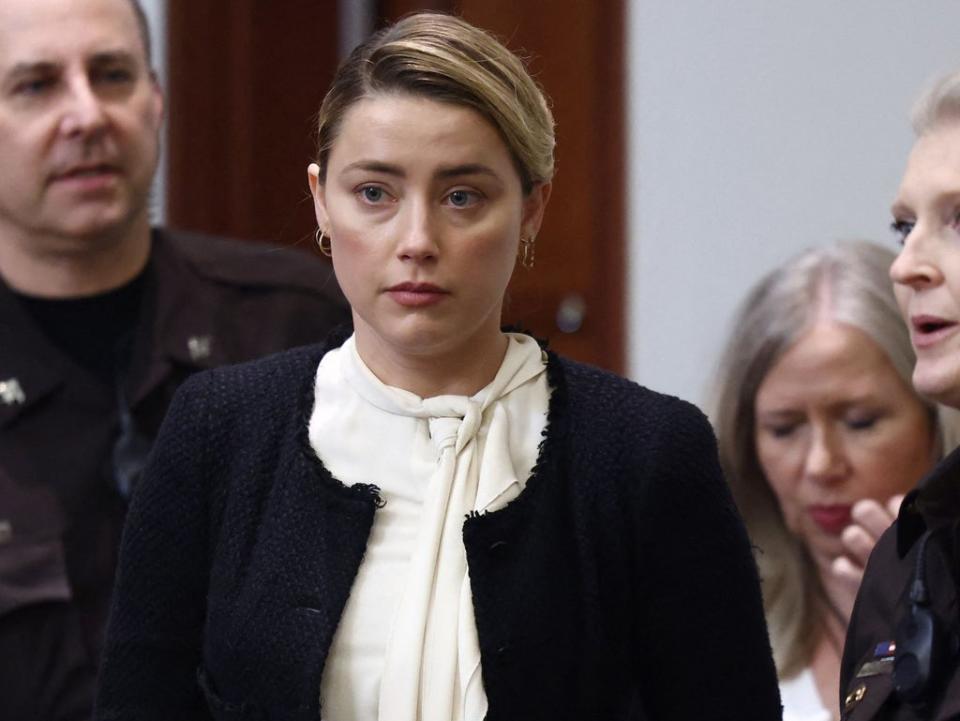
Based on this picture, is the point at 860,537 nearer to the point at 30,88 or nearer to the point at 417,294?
the point at 417,294

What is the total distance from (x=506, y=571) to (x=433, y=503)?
0.24ft

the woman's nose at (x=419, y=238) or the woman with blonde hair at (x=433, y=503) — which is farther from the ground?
the woman's nose at (x=419, y=238)

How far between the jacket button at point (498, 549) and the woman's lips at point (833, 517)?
2.56ft

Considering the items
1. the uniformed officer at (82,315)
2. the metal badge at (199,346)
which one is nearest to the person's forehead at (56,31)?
the uniformed officer at (82,315)

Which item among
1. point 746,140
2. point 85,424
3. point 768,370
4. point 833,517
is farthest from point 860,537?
point 746,140

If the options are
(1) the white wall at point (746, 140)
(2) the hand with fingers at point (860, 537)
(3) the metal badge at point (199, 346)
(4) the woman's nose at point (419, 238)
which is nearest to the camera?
(4) the woman's nose at point (419, 238)

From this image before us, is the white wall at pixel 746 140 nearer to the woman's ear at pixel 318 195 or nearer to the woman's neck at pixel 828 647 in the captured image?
the woman's neck at pixel 828 647

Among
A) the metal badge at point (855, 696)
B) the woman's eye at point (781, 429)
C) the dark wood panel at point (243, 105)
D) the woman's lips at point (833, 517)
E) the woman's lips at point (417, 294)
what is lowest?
the metal badge at point (855, 696)

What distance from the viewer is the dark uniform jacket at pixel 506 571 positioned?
131cm

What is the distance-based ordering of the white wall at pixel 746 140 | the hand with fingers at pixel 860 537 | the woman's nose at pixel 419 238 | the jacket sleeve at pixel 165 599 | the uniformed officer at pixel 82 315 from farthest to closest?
the white wall at pixel 746 140
the uniformed officer at pixel 82 315
the hand with fingers at pixel 860 537
the jacket sleeve at pixel 165 599
the woman's nose at pixel 419 238

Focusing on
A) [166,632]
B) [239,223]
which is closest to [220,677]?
[166,632]

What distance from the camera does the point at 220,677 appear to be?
1.35 m

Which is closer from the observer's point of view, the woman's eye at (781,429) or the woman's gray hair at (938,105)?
the woman's gray hair at (938,105)

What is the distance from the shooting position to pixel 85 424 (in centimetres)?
207
